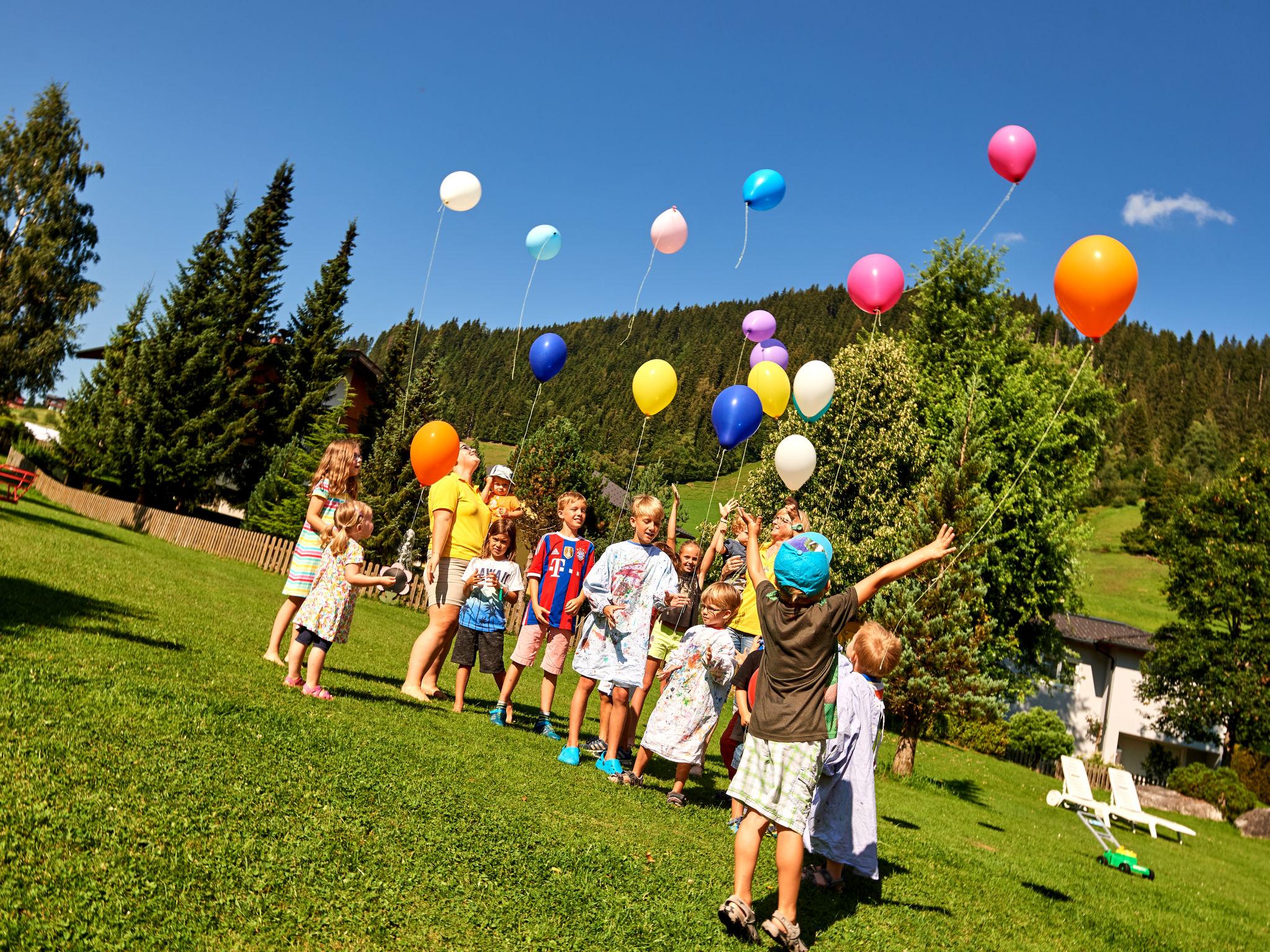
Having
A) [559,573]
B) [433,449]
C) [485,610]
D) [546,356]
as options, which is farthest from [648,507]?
[546,356]

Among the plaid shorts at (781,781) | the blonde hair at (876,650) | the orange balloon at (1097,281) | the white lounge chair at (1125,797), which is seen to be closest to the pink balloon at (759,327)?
the orange balloon at (1097,281)

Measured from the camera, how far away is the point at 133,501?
27.8 m

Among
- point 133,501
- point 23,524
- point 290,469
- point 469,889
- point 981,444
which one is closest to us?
point 469,889

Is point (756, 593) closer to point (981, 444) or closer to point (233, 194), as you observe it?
point (981, 444)

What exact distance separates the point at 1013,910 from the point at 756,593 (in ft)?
10.7

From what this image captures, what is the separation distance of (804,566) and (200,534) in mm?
21885

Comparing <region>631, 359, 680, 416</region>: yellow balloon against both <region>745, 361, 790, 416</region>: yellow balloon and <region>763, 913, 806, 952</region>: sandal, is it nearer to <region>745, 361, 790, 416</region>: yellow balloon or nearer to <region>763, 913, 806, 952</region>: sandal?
<region>745, 361, 790, 416</region>: yellow balloon

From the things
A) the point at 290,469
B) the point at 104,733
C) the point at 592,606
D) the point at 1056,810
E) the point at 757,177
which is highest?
the point at 757,177

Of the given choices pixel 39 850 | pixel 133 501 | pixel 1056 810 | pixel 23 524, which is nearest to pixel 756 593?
pixel 39 850

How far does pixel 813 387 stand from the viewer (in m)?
10.8

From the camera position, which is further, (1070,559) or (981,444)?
(1070,559)

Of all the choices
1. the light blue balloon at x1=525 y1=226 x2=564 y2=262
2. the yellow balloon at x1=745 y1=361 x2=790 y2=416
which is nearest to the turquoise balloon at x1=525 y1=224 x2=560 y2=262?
the light blue balloon at x1=525 y1=226 x2=564 y2=262

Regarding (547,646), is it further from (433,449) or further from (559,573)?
(433,449)

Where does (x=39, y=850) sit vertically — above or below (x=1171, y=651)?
below
